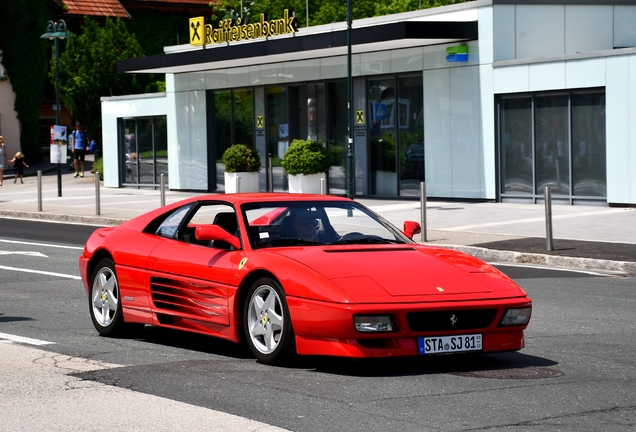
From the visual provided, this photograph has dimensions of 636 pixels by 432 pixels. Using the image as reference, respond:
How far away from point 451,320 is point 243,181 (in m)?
27.9

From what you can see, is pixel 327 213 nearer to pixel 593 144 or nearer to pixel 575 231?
pixel 575 231

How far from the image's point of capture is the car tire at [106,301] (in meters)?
9.49

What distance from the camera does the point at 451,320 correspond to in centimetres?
754

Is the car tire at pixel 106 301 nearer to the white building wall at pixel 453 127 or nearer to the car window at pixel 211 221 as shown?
the car window at pixel 211 221

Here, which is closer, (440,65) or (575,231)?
(575,231)

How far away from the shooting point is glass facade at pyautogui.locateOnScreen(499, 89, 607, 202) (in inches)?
1038

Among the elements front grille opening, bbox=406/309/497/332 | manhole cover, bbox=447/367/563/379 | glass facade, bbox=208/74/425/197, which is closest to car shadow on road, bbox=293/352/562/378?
manhole cover, bbox=447/367/563/379

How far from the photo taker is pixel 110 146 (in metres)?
42.6

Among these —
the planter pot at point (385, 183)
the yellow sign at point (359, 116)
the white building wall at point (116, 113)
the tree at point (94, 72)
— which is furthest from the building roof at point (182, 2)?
the planter pot at point (385, 183)

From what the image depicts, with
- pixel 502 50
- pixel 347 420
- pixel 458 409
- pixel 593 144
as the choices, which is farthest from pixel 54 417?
pixel 502 50

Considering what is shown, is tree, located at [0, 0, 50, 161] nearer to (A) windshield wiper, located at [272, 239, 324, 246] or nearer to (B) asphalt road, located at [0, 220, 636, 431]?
(B) asphalt road, located at [0, 220, 636, 431]

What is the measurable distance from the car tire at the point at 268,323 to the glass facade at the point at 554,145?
19.5 metres

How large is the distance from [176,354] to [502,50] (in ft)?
69.6

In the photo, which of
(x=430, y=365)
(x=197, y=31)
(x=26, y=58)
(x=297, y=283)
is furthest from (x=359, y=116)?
(x=26, y=58)
